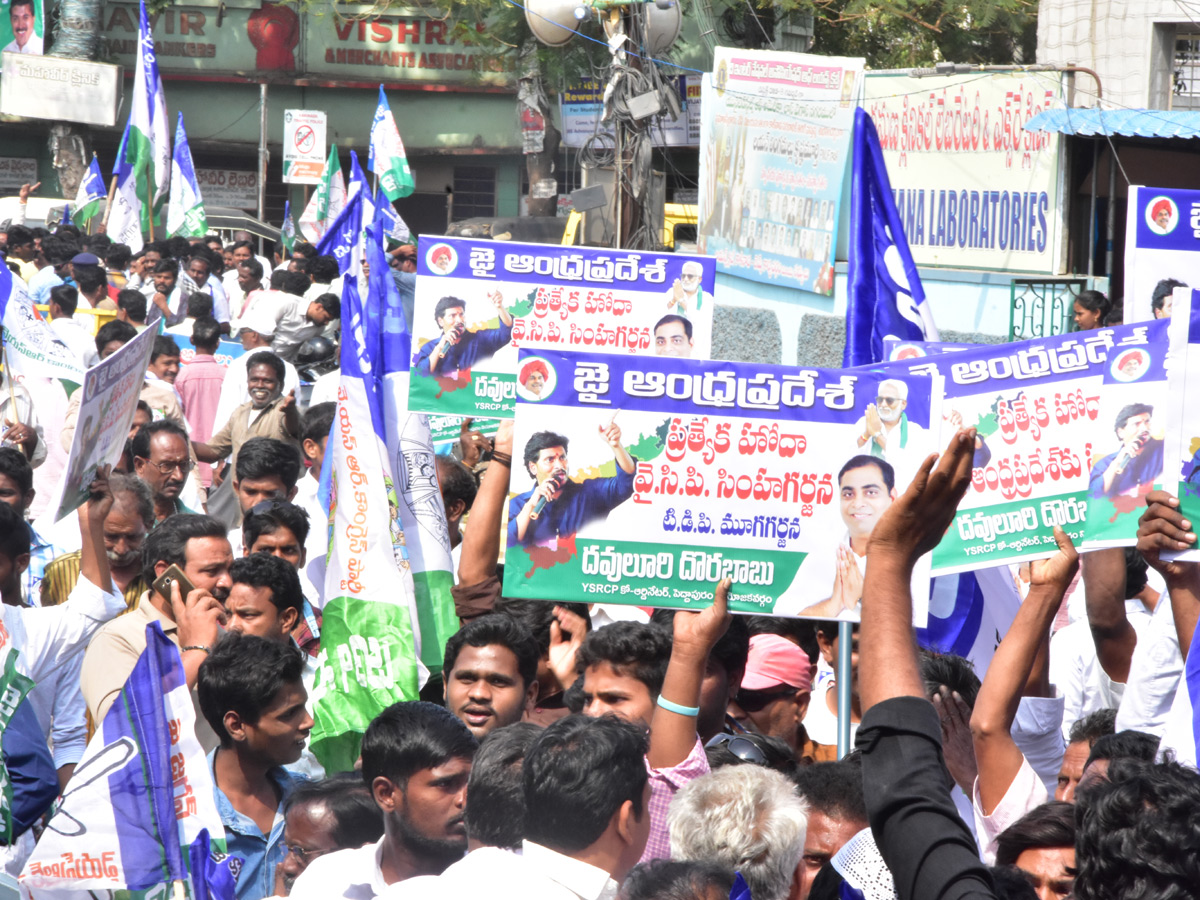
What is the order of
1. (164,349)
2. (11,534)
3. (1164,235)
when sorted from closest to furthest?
1. (11,534)
2. (1164,235)
3. (164,349)

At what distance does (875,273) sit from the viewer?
509 cm

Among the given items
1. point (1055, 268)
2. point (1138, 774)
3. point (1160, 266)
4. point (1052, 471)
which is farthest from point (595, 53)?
point (1138, 774)

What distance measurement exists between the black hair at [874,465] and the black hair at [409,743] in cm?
129

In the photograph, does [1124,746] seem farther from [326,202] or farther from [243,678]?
[326,202]

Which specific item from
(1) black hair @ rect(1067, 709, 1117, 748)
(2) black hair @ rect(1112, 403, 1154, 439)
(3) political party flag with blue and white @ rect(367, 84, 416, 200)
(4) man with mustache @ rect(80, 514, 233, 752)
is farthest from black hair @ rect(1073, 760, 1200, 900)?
(3) political party flag with blue and white @ rect(367, 84, 416, 200)

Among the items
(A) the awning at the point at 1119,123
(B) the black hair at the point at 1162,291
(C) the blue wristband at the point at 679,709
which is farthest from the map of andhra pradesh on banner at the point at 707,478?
(A) the awning at the point at 1119,123

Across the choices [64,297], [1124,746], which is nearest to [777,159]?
[64,297]

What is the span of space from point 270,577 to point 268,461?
63.0 inches

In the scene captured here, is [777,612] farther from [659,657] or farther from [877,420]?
[877,420]

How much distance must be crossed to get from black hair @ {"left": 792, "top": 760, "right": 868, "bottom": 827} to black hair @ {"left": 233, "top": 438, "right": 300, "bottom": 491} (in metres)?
3.47

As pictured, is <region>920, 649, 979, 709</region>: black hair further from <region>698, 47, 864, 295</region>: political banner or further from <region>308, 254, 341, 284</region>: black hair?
<region>698, 47, 864, 295</region>: political banner

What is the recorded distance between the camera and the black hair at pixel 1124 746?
325cm

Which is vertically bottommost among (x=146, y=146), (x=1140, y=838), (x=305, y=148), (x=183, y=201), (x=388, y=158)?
(x=1140, y=838)

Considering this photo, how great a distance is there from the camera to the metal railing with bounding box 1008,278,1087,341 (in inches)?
446
